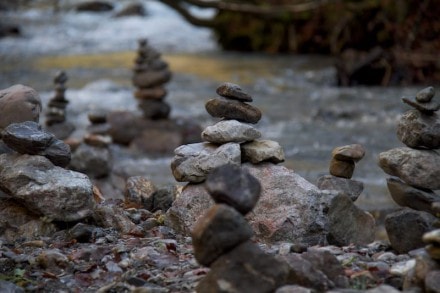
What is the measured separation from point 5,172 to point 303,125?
7189 millimetres

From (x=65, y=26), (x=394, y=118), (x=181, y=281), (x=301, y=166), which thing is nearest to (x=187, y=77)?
(x=394, y=118)

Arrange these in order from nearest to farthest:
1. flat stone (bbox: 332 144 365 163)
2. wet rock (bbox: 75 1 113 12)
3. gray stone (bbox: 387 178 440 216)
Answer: gray stone (bbox: 387 178 440 216) → flat stone (bbox: 332 144 365 163) → wet rock (bbox: 75 1 113 12)

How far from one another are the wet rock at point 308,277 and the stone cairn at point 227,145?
1115 millimetres

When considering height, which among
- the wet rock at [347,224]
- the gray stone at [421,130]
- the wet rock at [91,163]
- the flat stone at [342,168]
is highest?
the gray stone at [421,130]

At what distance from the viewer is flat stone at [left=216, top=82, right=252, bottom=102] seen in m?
4.30

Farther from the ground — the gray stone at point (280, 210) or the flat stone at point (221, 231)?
the flat stone at point (221, 231)

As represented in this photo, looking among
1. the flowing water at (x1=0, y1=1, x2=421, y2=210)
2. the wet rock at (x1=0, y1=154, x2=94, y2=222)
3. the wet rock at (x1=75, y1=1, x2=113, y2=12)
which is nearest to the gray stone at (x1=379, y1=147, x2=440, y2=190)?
the wet rock at (x1=0, y1=154, x2=94, y2=222)

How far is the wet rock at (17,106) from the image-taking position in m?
4.47

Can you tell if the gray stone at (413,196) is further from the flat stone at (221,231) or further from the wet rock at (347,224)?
the flat stone at (221,231)

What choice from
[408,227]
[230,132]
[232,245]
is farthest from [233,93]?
[232,245]

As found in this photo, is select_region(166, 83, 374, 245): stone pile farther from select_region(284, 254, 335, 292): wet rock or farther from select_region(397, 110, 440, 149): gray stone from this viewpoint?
select_region(284, 254, 335, 292): wet rock

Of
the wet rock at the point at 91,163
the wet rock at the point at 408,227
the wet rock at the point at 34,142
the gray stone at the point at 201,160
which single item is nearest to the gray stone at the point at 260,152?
the gray stone at the point at 201,160

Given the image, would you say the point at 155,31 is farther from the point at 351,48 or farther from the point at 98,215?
the point at 98,215

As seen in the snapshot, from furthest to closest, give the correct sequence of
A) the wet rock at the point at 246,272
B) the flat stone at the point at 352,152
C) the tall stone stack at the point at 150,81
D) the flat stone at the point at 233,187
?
the tall stone stack at the point at 150,81 < the flat stone at the point at 352,152 < the flat stone at the point at 233,187 < the wet rock at the point at 246,272
